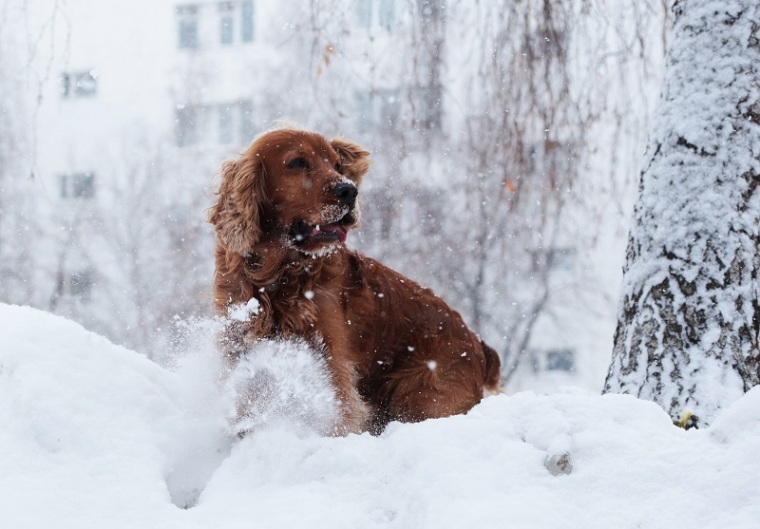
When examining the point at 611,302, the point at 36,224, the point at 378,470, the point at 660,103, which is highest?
the point at 660,103

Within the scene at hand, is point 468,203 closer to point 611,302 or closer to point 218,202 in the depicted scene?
point 218,202

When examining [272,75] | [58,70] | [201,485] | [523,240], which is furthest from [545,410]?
[272,75]

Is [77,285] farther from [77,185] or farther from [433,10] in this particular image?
[433,10]

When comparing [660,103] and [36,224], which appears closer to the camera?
[660,103]

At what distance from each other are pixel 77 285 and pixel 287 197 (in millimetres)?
16098

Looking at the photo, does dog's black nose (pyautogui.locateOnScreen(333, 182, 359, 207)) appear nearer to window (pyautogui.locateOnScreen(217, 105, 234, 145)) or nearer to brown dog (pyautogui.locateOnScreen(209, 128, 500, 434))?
brown dog (pyautogui.locateOnScreen(209, 128, 500, 434))

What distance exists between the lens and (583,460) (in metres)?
2.56

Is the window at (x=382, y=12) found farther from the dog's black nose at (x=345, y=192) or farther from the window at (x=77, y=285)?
the window at (x=77, y=285)

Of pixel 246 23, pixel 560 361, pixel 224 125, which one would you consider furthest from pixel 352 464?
pixel 560 361

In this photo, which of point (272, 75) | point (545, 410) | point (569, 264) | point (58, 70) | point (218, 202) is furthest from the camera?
point (569, 264)

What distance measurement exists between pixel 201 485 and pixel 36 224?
1602 centimetres

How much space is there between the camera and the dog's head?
364cm

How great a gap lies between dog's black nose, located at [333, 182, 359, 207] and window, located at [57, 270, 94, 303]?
15652 mm

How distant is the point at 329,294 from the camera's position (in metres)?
3.69
